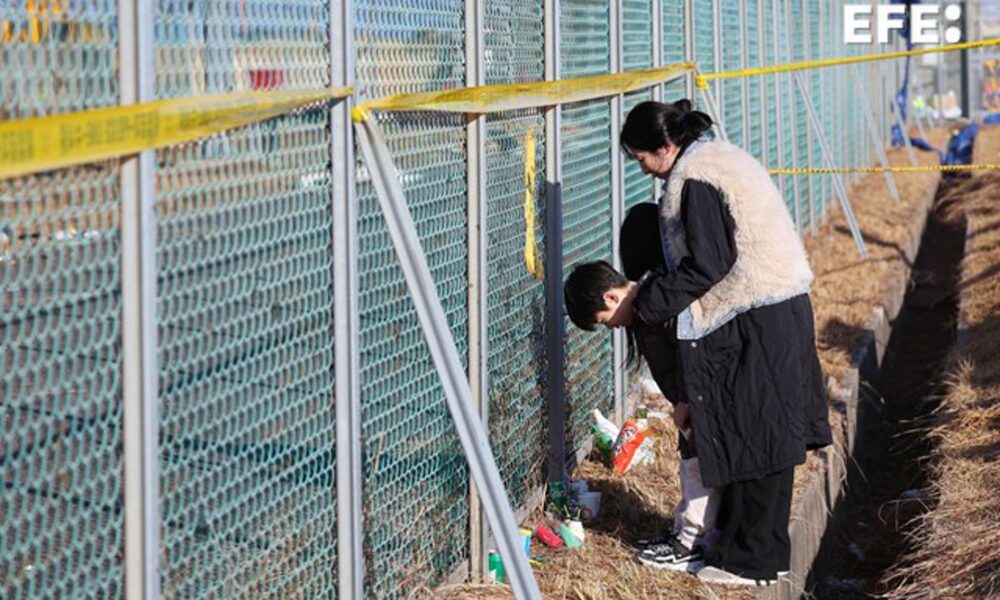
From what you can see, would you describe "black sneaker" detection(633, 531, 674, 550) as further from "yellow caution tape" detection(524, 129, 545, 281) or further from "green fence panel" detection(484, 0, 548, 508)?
"yellow caution tape" detection(524, 129, 545, 281)

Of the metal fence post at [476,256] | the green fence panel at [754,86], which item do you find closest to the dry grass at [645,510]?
the metal fence post at [476,256]

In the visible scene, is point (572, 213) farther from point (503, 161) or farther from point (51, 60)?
point (51, 60)

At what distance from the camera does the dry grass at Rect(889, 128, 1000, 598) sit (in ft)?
18.7

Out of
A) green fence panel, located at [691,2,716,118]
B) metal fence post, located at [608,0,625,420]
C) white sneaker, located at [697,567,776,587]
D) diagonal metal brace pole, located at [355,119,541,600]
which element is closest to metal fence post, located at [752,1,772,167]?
green fence panel, located at [691,2,716,118]

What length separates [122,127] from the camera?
10.0 ft

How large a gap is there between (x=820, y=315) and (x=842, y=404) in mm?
2358

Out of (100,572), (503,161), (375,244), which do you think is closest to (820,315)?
(503,161)

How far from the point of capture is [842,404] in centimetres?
847

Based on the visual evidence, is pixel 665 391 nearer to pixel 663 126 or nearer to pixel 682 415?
pixel 682 415

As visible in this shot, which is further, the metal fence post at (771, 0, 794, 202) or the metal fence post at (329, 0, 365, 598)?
the metal fence post at (771, 0, 794, 202)

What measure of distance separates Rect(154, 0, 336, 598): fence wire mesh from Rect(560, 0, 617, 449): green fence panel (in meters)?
2.66

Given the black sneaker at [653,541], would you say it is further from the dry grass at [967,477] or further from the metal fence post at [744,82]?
the metal fence post at [744,82]

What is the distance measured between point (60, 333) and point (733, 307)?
8.90ft

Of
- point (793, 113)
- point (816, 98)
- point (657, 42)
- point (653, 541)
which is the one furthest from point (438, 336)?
point (816, 98)
